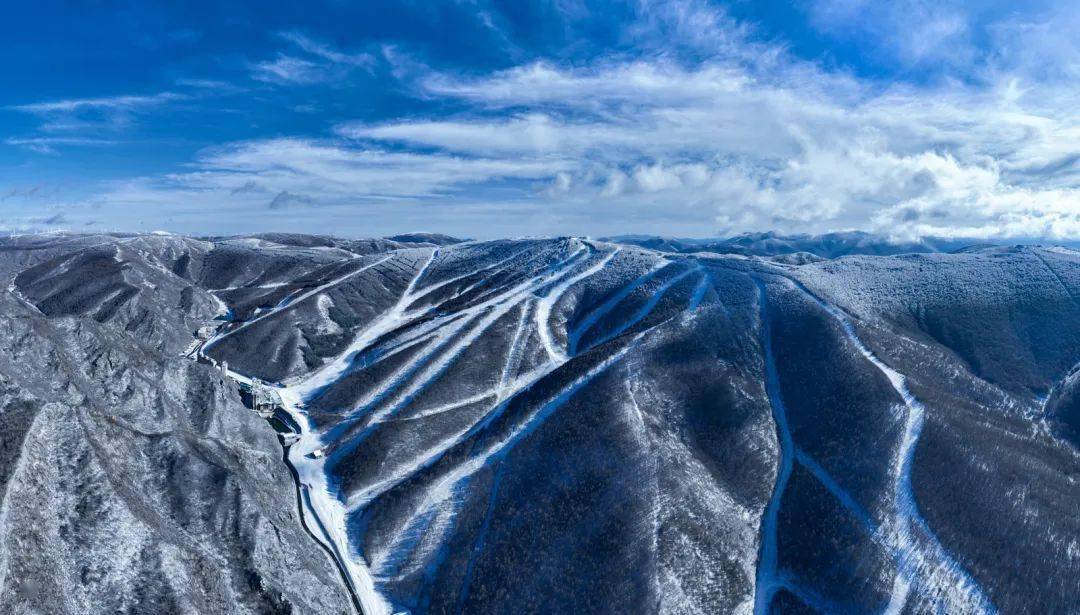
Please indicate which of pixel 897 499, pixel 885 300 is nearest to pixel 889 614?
pixel 897 499

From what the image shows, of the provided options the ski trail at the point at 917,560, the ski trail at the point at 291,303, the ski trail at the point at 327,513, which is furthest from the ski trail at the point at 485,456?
the ski trail at the point at 291,303

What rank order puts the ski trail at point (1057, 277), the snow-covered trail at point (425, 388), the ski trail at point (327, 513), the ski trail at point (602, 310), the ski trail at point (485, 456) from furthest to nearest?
the ski trail at point (1057, 277) → the ski trail at point (602, 310) → the ski trail at point (485, 456) → the snow-covered trail at point (425, 388) → the ski trail at point (327, 513)

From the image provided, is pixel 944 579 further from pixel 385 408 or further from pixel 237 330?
pixel 237 330

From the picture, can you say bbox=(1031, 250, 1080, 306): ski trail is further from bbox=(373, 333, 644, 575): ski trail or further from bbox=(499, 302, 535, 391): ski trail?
bbox=(499, 302, 535, 391): ski trail

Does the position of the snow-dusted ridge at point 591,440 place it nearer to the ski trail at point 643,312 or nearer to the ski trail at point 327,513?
the ski trail at point 327,513

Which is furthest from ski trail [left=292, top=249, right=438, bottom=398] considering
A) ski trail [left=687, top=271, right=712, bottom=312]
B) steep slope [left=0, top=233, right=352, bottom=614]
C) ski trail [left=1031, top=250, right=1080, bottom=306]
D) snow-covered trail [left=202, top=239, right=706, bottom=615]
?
ski trail [left=1031, top=250, right=1080, bottom=306]

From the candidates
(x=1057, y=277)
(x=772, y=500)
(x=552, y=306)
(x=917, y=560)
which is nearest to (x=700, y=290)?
(x=552, y=306)
